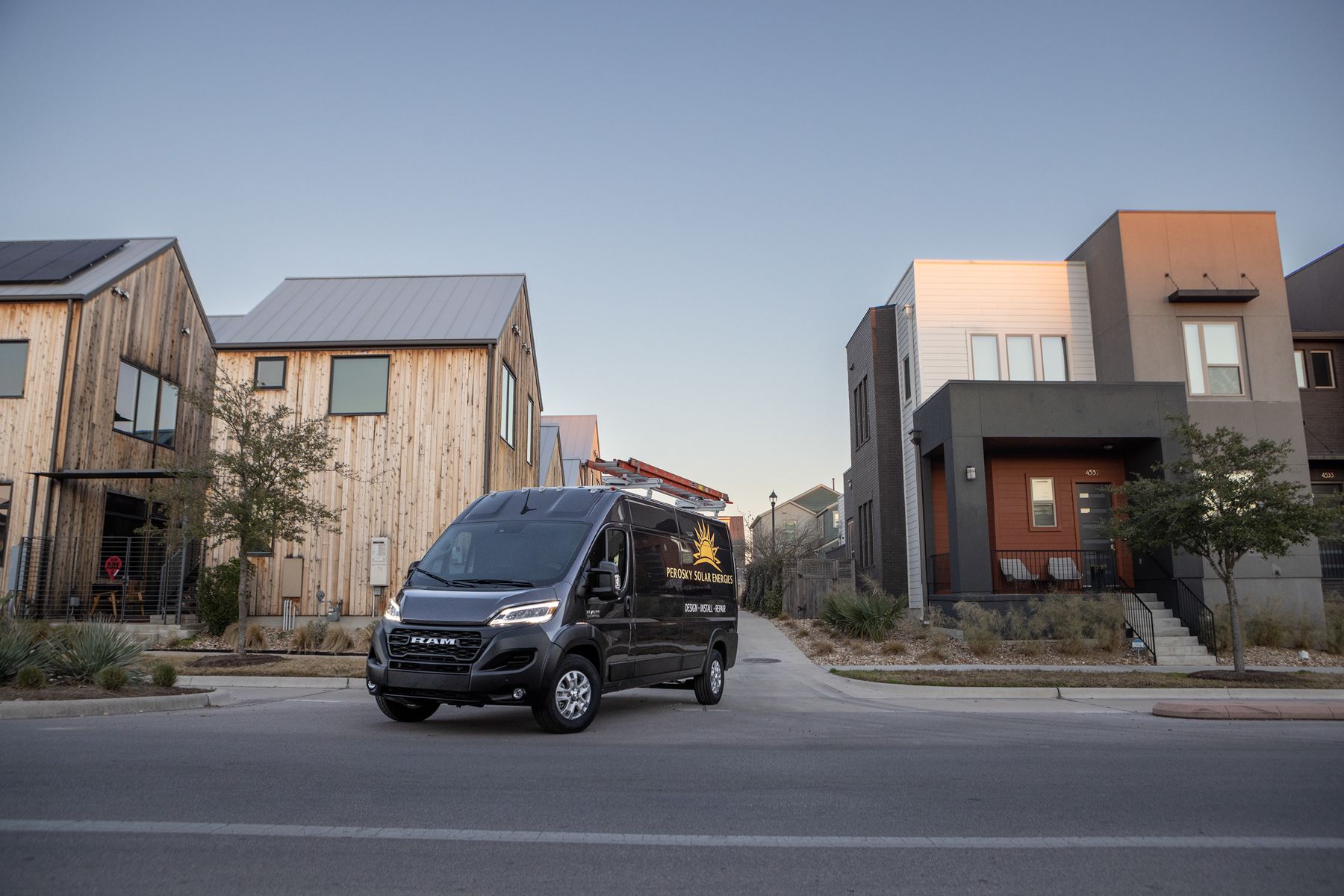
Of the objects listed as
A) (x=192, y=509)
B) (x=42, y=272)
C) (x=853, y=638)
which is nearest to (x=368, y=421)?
(x=192, y=509)

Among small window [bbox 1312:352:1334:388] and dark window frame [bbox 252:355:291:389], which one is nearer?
dark window frame [bbox 252:355:291:389]

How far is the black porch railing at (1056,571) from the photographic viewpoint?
66.6 feet

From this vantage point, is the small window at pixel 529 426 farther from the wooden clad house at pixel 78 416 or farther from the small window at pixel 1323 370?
the small window at pixel 1323 370

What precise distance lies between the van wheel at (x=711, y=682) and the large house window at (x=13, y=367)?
695 inches

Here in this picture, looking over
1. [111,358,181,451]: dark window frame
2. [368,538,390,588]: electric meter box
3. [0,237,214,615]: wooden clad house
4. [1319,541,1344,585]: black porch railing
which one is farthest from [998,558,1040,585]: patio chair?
[111,358,181,451]: dark window frame

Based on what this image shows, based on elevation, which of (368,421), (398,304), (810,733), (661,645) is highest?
(398,304)

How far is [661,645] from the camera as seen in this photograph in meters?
10.9

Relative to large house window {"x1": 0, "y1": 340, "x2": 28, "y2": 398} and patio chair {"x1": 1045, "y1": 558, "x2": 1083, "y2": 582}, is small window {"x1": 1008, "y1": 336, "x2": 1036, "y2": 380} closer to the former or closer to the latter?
patio chair {"x1": 1045, "y1": 558, "x2": 1083, "y2": 582}

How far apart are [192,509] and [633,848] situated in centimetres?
1477

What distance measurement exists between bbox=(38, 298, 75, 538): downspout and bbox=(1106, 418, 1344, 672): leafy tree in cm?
2105

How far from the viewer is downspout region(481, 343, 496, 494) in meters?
21.8

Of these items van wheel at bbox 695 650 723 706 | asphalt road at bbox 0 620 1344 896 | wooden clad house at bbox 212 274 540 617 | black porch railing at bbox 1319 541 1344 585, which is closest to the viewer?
asphalt road at bbox 0 620 1344 896

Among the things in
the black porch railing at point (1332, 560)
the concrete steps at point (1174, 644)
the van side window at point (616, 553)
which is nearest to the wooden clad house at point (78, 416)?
the van side window at point (616, 553)

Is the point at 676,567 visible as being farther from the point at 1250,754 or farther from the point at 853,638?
the point at 853,638
